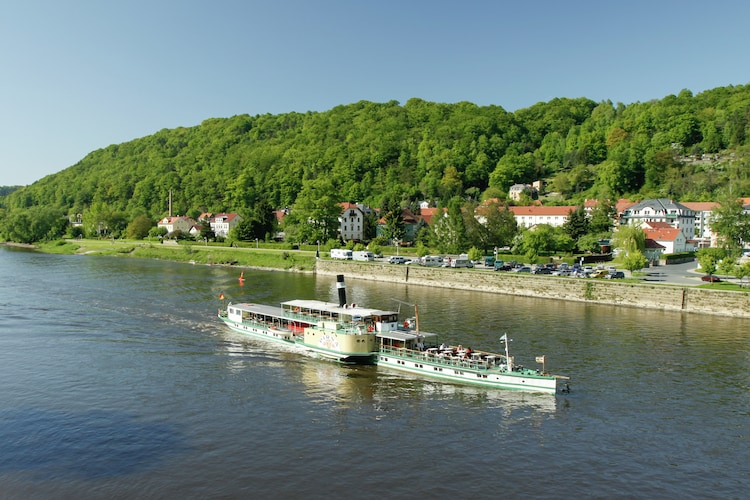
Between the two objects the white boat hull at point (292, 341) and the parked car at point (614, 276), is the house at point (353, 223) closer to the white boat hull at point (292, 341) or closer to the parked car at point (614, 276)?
the parked car at point (614, 276)

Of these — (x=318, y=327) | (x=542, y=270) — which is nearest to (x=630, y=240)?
(x=542, y=270)

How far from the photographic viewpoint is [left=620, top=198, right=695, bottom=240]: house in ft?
399

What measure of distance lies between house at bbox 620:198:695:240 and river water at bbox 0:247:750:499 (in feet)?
267

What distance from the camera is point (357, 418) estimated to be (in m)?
27.9

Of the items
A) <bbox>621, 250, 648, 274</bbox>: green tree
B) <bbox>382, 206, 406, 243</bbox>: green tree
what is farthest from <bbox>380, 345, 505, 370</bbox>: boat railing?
<bbox>382, 206, 406, 243</bbox>: green tree

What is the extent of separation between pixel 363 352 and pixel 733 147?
18404cm

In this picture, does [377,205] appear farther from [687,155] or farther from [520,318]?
[520,318]

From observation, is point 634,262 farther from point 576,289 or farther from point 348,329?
point 348,329

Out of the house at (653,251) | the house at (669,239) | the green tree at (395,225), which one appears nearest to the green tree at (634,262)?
the house at (653,251)

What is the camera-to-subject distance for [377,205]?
6668 inches

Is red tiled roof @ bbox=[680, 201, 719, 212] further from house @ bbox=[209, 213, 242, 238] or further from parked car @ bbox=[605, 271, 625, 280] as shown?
house @ bbox=[209, 213, 242, 238]

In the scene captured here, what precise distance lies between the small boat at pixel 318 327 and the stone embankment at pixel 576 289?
30.5 meters

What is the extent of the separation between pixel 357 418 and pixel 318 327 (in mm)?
13749

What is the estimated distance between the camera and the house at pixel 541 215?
418 ft
